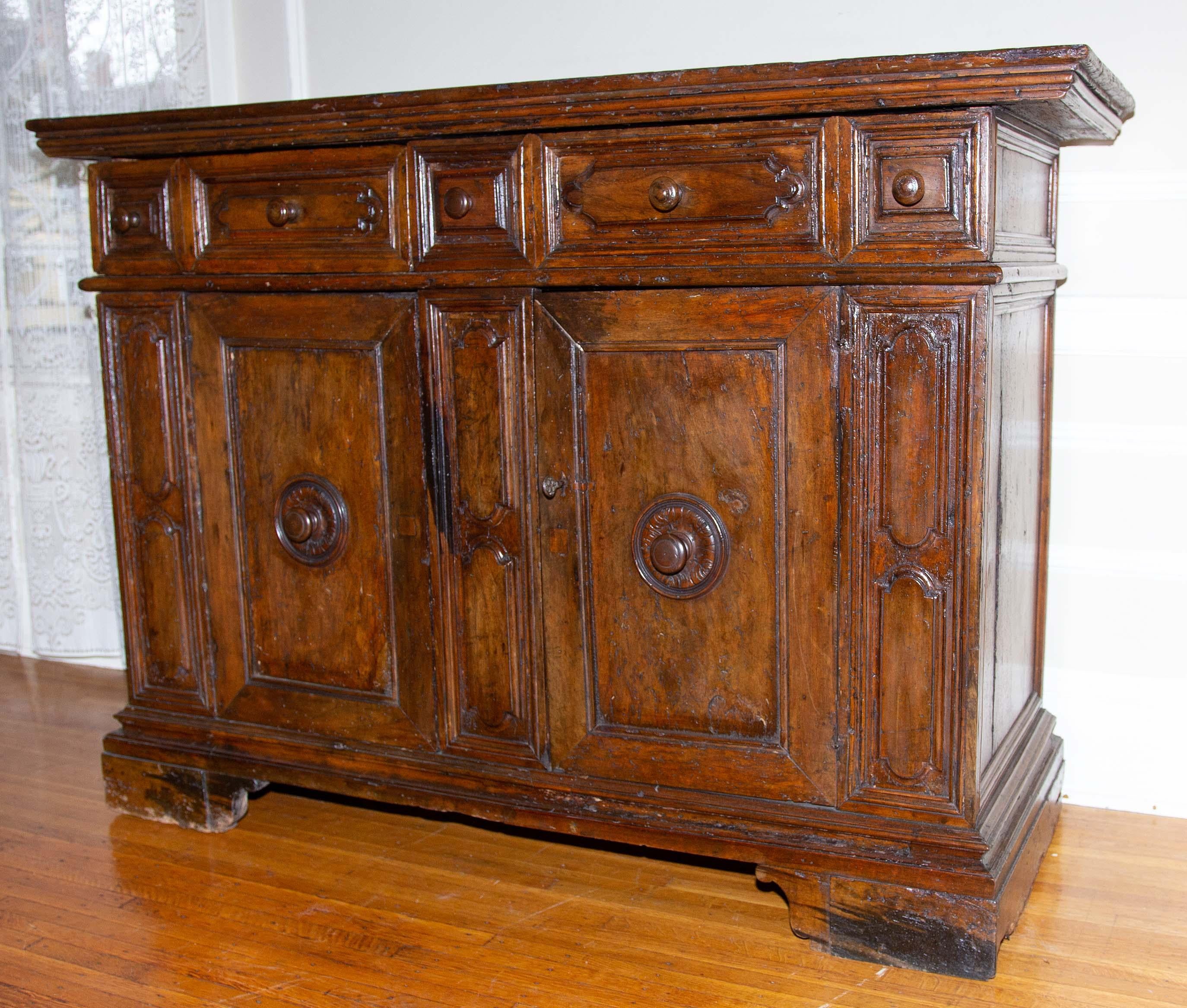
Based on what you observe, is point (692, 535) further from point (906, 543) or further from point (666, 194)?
point (666, 194)

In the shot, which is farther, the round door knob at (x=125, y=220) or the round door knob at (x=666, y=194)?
the round door knob at (x=125, y=220)

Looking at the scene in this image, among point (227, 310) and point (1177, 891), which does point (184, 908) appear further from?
point (1177, 891)

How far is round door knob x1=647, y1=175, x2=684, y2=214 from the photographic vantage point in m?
1.96

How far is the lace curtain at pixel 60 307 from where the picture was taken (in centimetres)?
325

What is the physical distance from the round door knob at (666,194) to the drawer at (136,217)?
3.11 feet

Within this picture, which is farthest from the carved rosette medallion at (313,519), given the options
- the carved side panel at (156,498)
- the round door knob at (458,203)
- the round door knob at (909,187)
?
the round door knob at (909,187)

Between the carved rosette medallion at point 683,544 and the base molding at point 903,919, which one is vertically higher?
the carved rosette medallion at point 683,544

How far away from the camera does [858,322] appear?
1896mm

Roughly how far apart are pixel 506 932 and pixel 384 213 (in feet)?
4.03

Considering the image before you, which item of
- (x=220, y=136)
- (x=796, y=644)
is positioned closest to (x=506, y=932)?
(x=796, y=644)

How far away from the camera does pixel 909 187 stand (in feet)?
6.00

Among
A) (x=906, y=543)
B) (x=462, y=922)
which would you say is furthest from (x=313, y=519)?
(x=906, y=543)

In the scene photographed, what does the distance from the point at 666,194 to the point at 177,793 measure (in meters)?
1.55

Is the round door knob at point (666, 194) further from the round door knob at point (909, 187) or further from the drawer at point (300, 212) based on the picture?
the drawer at point (300, 212)
